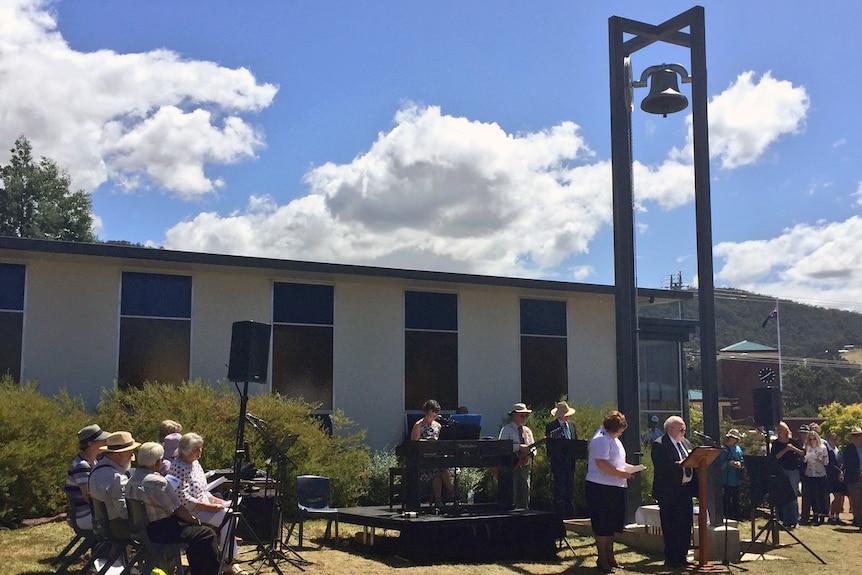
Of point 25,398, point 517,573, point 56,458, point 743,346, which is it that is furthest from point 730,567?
point 743,346

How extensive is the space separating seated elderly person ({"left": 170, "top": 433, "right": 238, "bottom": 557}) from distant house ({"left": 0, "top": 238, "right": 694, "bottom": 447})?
23.3 feet

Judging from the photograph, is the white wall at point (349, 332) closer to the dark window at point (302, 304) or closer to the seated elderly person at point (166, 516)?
the dark window at point (302, 304)

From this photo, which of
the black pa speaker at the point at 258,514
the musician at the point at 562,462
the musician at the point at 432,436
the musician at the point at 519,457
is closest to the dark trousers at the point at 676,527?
the musician at the point at 562,462

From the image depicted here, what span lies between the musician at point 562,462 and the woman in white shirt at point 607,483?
125cm

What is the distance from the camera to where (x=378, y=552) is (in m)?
9.31

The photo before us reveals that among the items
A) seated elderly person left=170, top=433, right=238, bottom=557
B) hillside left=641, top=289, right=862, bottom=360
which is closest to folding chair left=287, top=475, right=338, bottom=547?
seated elderly person left=170, top=433, right=238, bottom=557

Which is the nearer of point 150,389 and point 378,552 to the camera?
point 378,552

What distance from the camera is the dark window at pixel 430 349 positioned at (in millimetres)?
16469

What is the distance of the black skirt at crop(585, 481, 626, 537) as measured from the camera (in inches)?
337

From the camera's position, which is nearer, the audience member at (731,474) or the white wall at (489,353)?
the audience member at (731,474)

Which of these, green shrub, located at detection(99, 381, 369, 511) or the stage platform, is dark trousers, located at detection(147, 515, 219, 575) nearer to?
the stage platform

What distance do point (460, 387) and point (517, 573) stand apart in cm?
842

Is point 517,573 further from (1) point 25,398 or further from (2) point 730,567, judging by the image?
(1) point 25,398

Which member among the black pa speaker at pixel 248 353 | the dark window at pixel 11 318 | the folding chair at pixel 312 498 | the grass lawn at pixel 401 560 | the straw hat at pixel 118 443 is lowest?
the grass lawn at pixel 401 560
